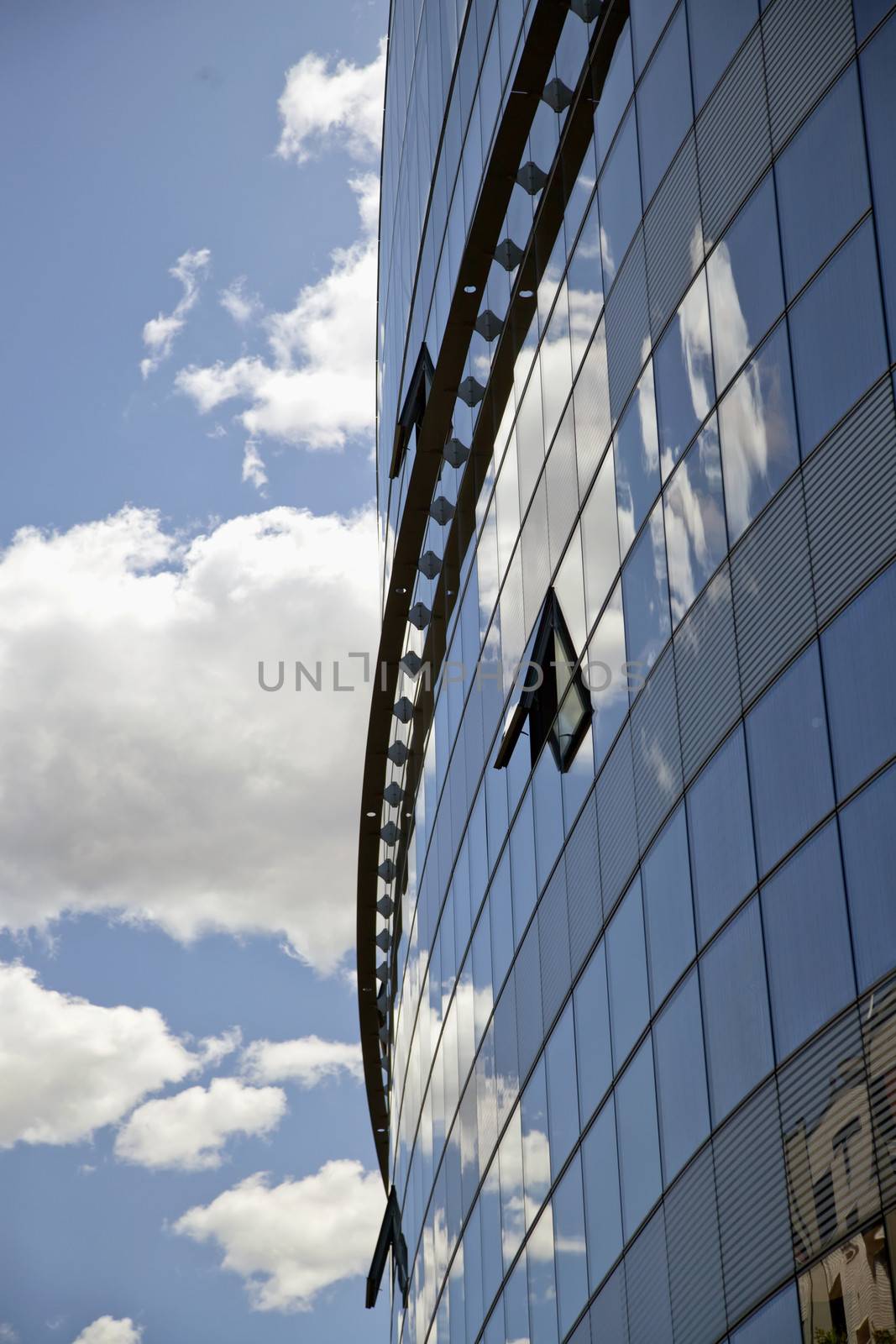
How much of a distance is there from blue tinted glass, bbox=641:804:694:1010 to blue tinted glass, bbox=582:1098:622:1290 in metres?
2.92

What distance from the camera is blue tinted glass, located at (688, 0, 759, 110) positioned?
16.7 meters

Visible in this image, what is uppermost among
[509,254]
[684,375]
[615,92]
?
[509,254]

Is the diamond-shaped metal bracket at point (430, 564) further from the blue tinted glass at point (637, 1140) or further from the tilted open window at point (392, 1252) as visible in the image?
the tilted open window at point (392, 1252)

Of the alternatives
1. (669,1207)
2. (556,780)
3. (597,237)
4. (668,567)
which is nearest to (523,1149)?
(556,780)

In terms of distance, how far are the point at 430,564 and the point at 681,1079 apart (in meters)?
20.5

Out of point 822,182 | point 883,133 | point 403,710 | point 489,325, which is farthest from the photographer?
point 403,710

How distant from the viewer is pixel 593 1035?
806 inches

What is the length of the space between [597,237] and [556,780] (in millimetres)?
8638

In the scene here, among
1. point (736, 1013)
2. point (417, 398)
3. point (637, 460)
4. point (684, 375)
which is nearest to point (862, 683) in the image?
point (736, 1013)

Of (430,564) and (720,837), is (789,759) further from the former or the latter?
(430,564)

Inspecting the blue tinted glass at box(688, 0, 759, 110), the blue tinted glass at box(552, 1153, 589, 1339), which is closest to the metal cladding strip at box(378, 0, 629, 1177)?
the blue tinted glass at box(688, 0, 759, 110)

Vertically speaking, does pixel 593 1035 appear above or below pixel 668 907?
below

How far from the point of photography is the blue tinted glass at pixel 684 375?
17.2 metres

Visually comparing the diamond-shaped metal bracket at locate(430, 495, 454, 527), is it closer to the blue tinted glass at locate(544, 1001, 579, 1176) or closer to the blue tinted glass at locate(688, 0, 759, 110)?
the blue tinted glass at locate(544, 1001, 579, 1176)
